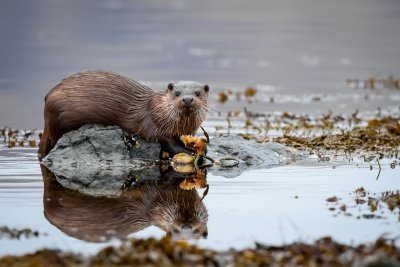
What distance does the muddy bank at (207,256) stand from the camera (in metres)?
4.40

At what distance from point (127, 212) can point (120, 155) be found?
7.69ft

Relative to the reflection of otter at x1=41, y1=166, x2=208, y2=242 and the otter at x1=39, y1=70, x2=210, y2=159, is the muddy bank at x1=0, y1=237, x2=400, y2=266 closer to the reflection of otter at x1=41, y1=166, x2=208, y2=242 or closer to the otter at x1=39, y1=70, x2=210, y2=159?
the reflection of otter at x1=41, y1=166, x2=208, y2=242

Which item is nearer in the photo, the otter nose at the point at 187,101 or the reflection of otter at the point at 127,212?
the reflection of otter at the point at 127,212

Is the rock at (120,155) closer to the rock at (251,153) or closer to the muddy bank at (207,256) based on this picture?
the rock at (251,153)

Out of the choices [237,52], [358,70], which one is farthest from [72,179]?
[237,52]

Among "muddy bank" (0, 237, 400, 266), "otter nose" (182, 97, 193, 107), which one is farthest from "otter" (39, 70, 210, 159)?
"muddy bank" (0, 237, 400, 266)

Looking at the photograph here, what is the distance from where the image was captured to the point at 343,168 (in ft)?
26.2

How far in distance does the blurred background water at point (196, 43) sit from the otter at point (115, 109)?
370cm

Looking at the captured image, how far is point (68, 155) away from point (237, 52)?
58.0 feet

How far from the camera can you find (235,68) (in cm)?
2222

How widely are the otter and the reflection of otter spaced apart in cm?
119

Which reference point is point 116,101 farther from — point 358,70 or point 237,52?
point 237,52

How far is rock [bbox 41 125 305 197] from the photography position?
7.97m

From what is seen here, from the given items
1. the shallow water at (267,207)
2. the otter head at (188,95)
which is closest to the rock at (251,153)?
the shallow water at (267,207)
